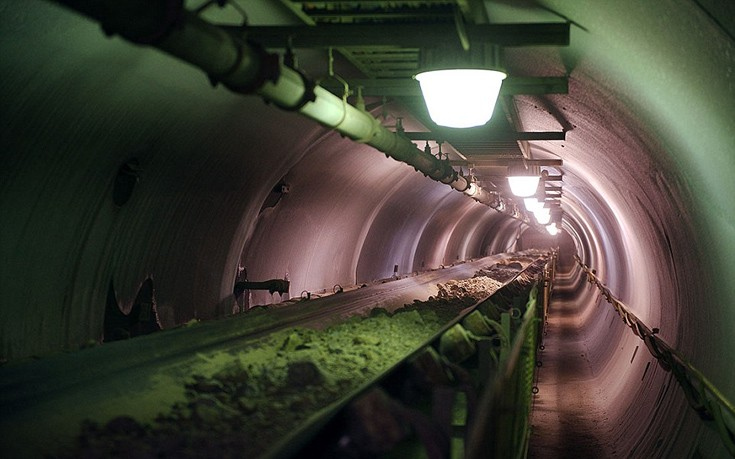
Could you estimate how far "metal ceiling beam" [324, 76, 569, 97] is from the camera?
726cm

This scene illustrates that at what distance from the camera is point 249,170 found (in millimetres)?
9656

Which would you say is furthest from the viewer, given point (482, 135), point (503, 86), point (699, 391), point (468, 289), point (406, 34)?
point (468, 289)

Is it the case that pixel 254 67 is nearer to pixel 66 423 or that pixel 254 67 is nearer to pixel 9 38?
pixel 9 38

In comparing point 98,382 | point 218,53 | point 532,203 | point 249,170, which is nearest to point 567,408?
point 249,170

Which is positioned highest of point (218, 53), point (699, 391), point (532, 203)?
point (532, 203)

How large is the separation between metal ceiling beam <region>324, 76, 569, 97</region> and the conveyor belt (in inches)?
105

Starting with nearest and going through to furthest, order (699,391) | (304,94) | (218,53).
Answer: (218,53) < (304,94) < (699,391)

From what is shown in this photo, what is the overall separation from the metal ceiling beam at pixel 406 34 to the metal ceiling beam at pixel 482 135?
13.5 feet

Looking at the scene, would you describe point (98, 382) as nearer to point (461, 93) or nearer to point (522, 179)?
point (461, 93)

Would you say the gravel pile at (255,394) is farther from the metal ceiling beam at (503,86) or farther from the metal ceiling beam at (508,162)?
the metal ceiling beam at (508,162)

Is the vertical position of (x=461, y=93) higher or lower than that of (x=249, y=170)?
higher

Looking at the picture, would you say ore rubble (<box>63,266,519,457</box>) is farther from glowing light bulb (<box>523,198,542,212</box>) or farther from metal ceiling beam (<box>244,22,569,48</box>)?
glowing light bulb (<box>523,198,542,212</box>)

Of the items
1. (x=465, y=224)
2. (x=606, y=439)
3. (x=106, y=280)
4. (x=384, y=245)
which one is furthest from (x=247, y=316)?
(x=465, y=224)

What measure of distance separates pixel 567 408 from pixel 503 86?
6373 mm
